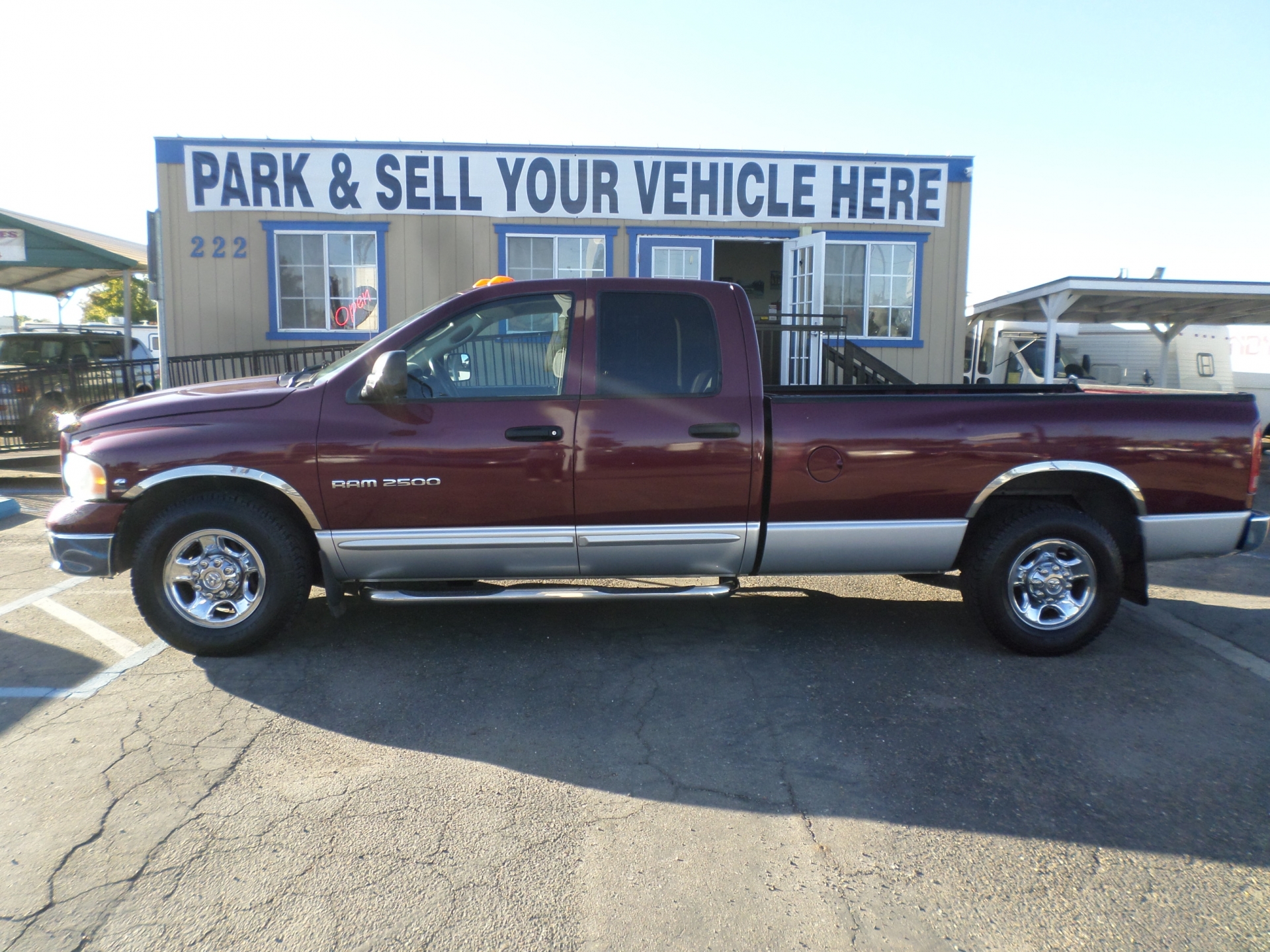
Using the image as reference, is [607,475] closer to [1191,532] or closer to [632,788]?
[632,788]

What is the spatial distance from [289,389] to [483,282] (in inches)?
46.2

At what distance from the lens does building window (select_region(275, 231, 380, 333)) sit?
43.2 ft

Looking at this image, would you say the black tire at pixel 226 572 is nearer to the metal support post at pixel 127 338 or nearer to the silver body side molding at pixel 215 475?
the silver body side molding at pixel 215 475

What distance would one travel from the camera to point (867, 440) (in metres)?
4.55

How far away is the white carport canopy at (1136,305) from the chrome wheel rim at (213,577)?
10.9m

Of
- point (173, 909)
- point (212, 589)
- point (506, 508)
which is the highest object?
point (506, 508)

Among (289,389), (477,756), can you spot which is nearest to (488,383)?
(289,389)

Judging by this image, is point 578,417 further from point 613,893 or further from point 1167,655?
point 1167,655

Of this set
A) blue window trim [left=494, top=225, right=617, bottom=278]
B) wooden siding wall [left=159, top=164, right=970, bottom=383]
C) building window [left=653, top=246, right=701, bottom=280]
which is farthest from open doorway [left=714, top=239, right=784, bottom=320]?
blue window trim [left=494, top=225, right=617, bottom=278]

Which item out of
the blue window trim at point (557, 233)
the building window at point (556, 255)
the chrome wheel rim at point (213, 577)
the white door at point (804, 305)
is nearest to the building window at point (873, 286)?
the white door at point (804, 305)

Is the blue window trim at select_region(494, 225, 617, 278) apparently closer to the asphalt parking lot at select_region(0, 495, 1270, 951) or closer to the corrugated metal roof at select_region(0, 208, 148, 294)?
the corrugated metal roof at select_region(0, 208, 148, 294)

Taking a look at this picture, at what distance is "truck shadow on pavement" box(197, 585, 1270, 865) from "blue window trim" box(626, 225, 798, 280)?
8480 mm

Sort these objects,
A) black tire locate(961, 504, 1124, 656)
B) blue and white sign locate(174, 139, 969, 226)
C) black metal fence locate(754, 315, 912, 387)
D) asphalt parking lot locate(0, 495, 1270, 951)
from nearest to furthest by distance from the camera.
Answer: asphalt parking lot locate(0, 495, 1270, 951), black tire locate(961, 504, 1124, 656), black metal fence locate(754, 315, 912, 387), blue and white sign locate(174, 139, 969, 226)

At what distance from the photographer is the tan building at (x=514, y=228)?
12.9 meters
